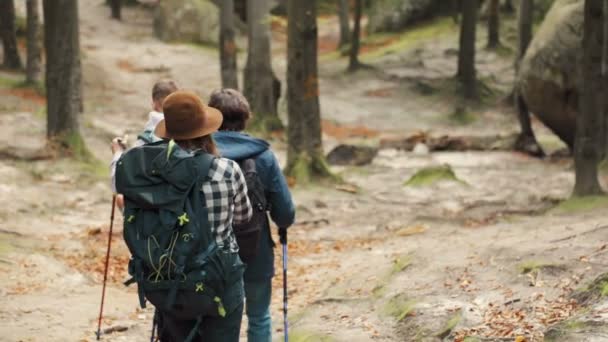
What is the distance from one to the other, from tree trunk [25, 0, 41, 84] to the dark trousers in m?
22.1

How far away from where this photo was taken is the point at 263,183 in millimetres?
5711

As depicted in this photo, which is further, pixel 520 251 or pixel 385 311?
pixel 520 251

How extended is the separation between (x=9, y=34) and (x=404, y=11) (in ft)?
58.8

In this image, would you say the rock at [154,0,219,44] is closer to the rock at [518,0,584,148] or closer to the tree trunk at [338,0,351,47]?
the tree trunk at [338,0,351,47]

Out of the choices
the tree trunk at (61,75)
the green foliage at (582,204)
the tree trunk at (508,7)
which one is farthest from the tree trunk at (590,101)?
the tree trunk at (508,7)

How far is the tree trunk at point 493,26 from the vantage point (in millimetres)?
32844

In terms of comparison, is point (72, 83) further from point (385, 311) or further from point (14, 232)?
point (385, 311)

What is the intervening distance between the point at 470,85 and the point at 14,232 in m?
21.4

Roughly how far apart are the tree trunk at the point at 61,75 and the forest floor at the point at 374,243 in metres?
0.45

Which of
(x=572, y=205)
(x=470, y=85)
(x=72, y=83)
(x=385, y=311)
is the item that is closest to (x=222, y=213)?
(x=385, y=311)

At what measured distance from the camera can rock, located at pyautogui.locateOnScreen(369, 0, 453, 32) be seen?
A: 3938 centimetres

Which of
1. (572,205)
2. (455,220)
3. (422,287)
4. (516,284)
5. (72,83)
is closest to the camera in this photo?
(516,284)

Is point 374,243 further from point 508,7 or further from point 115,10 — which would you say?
point 115,10

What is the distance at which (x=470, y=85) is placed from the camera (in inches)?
1211
